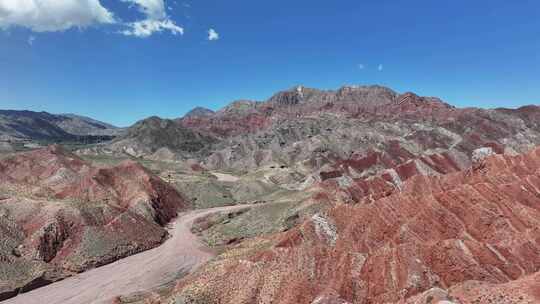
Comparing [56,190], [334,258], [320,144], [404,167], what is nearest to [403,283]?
[334,258]

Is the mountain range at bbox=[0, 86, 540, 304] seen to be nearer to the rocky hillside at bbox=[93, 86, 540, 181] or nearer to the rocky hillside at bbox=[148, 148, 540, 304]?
the rocky hillside at bbox=[148, 148, 540, 304]

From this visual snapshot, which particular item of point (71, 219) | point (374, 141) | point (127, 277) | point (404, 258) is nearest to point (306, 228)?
point (404, 258)

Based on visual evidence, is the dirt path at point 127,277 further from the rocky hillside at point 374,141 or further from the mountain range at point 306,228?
the rocky hillside at point 374,141

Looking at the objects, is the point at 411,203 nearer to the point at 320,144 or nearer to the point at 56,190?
the point at 56,190

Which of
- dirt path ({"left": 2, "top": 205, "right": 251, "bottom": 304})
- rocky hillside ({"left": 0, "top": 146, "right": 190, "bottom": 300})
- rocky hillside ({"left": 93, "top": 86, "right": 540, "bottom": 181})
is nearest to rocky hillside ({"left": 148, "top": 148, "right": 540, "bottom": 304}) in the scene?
dirt path ({"left": 2, "top": 205, "right": 251, "bottom": 304})

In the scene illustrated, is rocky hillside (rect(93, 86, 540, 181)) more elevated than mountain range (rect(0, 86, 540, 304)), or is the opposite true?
rocky hillside (rect(93, 86, 540, 181))

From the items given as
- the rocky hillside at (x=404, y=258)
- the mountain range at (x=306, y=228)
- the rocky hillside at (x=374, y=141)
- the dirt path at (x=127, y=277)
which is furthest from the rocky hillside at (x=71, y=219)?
the rocky hillside at (x=374, y=141)

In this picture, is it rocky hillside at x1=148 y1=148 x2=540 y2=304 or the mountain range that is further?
the mountain range
